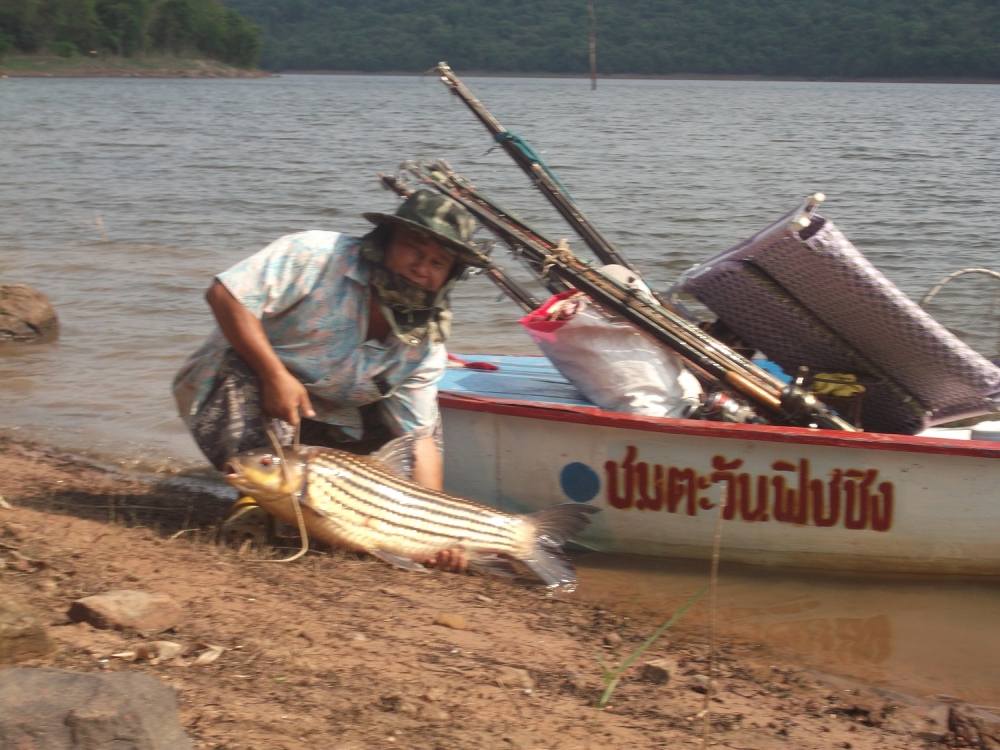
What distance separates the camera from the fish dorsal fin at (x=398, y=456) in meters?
4.70

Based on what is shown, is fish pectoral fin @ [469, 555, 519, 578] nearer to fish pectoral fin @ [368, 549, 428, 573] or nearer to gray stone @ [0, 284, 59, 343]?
fish pectoral fin @ [368, 549, 428, 573]

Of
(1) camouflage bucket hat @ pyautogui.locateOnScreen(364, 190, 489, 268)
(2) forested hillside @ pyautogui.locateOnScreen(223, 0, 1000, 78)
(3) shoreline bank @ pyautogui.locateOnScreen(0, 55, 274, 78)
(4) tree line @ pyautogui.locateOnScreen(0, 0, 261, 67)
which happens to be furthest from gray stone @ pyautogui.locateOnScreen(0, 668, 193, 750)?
(4) tree line @ pyautogui.locateOnScreen(0, 0, 261, 67)


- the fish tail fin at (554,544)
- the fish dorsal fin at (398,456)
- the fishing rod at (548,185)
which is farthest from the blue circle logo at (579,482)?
the fishing rod at (548,185)

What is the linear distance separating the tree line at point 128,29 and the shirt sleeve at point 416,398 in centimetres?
8813

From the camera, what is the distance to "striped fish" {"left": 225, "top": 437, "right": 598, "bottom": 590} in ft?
14.6

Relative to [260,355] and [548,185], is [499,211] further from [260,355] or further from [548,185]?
[260,355]

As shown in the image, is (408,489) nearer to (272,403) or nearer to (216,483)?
(272,403)

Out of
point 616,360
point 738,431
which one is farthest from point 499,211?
point 738,431

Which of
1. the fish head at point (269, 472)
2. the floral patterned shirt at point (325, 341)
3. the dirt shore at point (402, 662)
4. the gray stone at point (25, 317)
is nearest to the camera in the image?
the dirt shore at point (402, 662)

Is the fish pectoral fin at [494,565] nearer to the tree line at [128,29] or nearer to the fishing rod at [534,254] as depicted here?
the fishing rod at [534,254]

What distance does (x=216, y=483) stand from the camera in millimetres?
6496

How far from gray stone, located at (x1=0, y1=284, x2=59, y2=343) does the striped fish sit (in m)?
5.53

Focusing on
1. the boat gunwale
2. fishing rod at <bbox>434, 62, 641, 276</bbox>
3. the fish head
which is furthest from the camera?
fishing rod at <bbox>434, 62, 641, 276</bbox>

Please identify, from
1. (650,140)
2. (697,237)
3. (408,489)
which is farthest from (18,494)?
(650,140)
